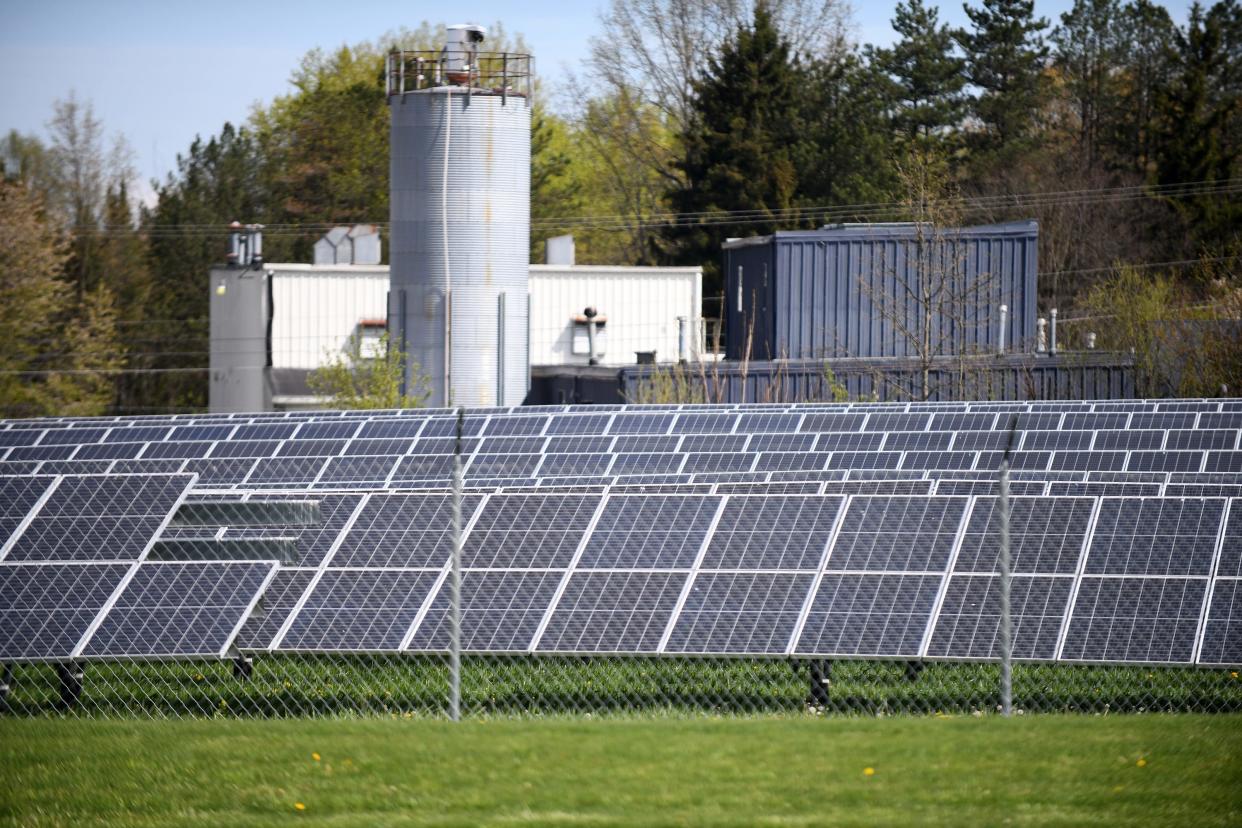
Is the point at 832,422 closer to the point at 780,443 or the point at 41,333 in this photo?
the point at 780,443

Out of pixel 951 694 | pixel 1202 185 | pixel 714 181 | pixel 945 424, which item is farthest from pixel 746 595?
pixel 1202 185

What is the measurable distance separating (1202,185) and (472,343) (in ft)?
133

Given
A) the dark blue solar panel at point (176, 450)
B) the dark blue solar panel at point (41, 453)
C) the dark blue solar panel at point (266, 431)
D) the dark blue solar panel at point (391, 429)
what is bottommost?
the dark blue solar panel at point (41, 453)

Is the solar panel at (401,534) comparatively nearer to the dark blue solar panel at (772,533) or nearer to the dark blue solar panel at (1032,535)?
the dark blue solar panel at (772,533)

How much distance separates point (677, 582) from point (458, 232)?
68.4 ft

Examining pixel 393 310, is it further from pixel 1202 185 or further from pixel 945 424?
pixel 1202 185

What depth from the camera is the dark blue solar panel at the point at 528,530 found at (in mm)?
12781

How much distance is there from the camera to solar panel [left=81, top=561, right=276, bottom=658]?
39.8 feet

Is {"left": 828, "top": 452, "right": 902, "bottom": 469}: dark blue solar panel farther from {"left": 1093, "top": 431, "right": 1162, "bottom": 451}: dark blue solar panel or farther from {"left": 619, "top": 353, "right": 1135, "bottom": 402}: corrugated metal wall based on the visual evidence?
{"left": 619, "top": 353, "right": 1135, "bottom": 402}: corrugated metal wall

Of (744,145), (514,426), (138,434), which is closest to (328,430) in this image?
(514,426)

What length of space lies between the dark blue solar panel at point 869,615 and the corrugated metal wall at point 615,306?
34.3m

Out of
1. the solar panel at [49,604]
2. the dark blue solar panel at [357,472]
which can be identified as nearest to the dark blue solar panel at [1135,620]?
the solar panel at [49,604]

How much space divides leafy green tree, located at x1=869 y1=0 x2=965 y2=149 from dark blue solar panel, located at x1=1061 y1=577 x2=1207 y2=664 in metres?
54.7

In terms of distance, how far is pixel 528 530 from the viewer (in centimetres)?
1301
